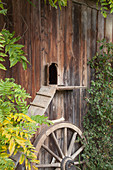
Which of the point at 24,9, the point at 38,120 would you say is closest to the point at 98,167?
the point at 38,120

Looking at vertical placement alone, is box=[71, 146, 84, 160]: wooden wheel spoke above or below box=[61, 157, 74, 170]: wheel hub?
above

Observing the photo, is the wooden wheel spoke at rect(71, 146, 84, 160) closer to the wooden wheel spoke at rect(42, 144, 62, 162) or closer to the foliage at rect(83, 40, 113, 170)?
the foliage at rect(83, 40, 113, 170)

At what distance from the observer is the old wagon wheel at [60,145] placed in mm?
2672

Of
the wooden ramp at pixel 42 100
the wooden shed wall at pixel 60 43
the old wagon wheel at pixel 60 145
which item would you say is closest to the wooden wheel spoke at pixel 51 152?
the old wagon wheel at pixel 60 145

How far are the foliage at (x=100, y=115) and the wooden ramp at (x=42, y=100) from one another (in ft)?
2.91

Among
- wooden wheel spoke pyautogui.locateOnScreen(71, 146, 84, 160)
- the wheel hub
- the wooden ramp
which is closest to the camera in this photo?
the wooden ramp

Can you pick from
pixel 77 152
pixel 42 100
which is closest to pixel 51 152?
pixel 77 152

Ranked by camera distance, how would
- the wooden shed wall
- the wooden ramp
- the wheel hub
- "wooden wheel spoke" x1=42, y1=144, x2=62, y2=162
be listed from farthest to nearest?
the wheel hub < "wooden wheel spoke" x1=42, y1=144, x2=62, y2=162 < the wooden shed wall < the wooden ramp

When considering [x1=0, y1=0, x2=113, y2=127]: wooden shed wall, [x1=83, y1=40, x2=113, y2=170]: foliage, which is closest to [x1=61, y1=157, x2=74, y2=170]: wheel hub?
[x1=83, y1=40, x2=113, y2=170]: foliage

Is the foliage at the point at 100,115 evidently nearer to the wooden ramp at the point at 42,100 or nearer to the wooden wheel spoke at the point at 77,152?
the wooden wheel spoke at the point at 77,152

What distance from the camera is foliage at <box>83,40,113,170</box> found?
3.17 metres

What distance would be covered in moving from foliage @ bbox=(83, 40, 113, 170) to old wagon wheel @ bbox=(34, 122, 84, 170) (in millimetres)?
209

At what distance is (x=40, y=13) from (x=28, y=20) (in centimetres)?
23

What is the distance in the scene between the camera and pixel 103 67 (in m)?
3.36
